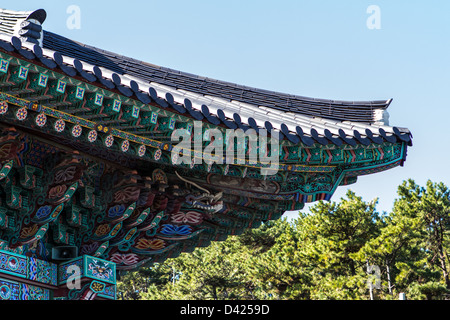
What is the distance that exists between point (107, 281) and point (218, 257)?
20.4 metres

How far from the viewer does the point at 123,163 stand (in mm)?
6863

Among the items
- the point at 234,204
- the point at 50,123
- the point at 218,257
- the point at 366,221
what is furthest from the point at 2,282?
the point at 218,257

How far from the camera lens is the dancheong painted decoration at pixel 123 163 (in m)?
5.40

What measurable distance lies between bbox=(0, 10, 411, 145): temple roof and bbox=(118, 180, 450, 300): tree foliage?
1471 cm

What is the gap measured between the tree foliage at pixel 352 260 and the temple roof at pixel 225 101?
48.3ft

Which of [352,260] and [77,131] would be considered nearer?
[77,131]

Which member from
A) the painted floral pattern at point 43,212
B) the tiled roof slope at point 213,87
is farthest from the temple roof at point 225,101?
the painted floral pattern at point 43,212

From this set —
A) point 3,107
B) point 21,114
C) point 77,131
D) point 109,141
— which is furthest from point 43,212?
point 3,107

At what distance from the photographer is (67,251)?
680 centimetres

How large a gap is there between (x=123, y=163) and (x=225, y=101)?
2.13 m

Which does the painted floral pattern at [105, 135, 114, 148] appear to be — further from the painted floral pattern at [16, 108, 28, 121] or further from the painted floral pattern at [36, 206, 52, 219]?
the painted floral pattern at [36, 206, 52, 219]

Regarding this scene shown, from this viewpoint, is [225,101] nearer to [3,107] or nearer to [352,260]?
[3,107]

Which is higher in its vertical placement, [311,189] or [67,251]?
[311,189]
